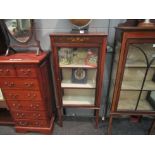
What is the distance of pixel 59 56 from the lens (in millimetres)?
1565

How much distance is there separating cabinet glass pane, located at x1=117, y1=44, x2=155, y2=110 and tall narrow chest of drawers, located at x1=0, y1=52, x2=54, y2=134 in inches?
38.0

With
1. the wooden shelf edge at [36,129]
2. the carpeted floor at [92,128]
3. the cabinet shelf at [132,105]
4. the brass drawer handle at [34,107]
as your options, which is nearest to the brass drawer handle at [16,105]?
the brass drawer handle at [34,107]

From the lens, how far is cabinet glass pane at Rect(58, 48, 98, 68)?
158cm

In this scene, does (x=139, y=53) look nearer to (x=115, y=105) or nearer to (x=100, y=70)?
(x=100, y=70)

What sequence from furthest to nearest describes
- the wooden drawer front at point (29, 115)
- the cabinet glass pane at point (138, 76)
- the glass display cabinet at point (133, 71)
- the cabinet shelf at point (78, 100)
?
1. the cabinet shelf at point (78, 100)
2. the wooden drawer front at point (29, 115)
3. the cabinet glass pane at point (138, 76)
4. the glass display cabinet at point (133, 71)

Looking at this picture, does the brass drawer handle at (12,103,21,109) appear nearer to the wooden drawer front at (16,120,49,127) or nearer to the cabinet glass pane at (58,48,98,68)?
the wooden drawer front at (16,120,49,127)

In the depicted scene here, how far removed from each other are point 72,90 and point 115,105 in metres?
0.67

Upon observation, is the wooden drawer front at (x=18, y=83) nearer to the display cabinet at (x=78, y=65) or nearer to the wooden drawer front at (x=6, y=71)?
the wooden drawer front at (x=6, y=71)

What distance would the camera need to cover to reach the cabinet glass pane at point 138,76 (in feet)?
4.75

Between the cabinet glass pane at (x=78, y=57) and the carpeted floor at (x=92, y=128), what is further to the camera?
the carpeted floor at (x=92, y=128)

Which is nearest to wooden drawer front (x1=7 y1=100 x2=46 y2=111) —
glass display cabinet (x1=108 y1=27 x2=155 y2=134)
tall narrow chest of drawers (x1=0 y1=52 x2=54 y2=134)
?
tall narrow chest of drawers (x1=0 y1=52 x2=54 y2=134)

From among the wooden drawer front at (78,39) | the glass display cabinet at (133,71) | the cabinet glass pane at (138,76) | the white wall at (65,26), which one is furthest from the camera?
the white wall at (65,26)

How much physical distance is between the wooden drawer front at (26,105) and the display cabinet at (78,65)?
246 millimetres

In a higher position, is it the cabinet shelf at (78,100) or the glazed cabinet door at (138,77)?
the glazed cabinet door at (138,77)
